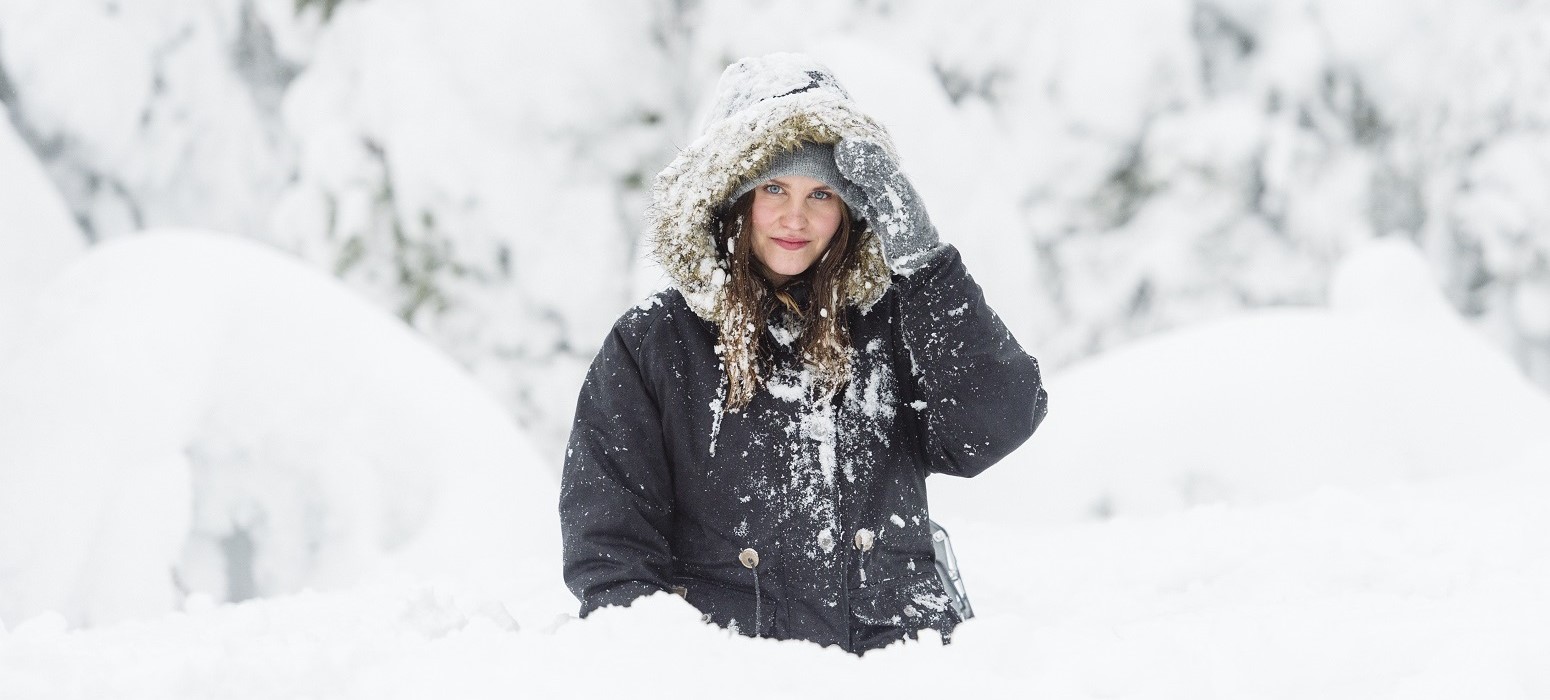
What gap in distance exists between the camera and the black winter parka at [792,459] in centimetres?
203

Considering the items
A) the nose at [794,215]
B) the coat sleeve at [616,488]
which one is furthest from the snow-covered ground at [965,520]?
the nose at [794,215]

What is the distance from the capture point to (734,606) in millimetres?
2057

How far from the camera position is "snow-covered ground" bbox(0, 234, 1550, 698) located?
135 cm

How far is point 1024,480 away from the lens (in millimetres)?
5426
